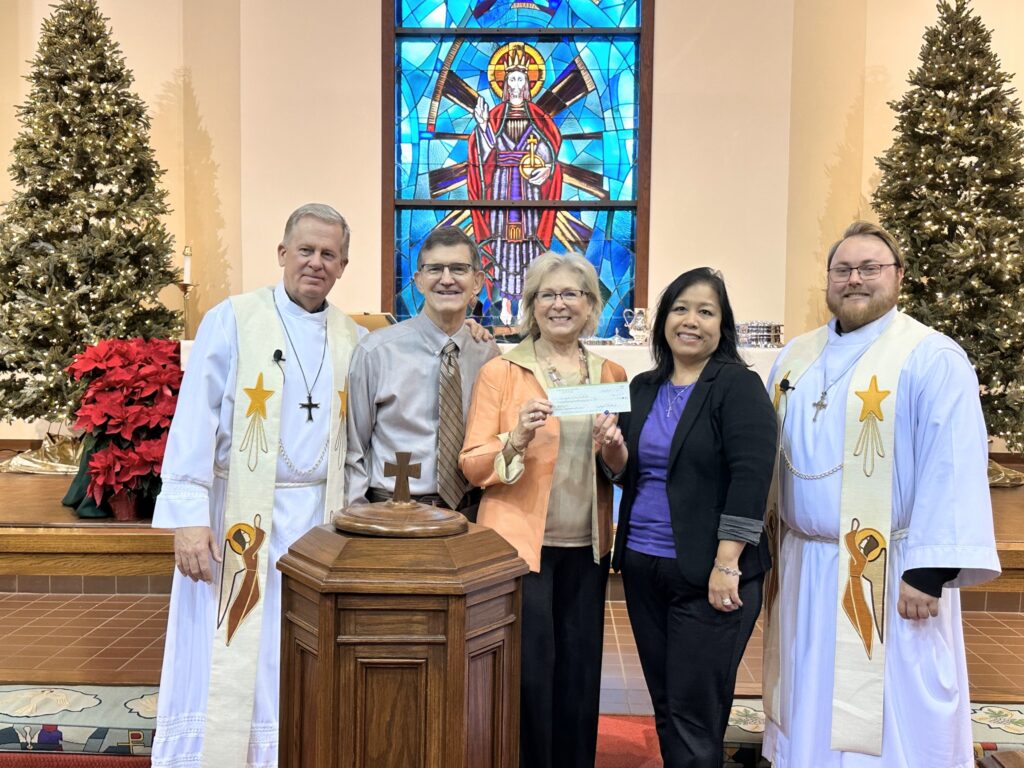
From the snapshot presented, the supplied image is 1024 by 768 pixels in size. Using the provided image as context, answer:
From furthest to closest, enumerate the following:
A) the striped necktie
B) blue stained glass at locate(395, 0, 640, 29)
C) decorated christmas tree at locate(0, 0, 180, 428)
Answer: blue stained glass at locate(395, 0, 640, 29), decorated christmas tree at locate(0, 0, 180, 428), the striped necktie

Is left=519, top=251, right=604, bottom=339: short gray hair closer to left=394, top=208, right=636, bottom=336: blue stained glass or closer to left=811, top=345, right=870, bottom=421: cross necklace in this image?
left=811, top=345, right=870, bottom=421: cross necklace

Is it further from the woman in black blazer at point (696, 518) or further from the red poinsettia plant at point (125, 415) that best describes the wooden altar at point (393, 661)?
the red poinsettia plant at point (125, 415)

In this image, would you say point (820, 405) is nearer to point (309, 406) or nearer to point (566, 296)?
point (566, 296)

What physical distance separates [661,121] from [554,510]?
5.58 meters

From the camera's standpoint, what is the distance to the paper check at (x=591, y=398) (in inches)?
80.7

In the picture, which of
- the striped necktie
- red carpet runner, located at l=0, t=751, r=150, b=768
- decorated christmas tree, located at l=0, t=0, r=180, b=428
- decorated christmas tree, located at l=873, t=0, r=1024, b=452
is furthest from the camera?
decorated christmas tree, located at l=0, t=0, r=180, b=428

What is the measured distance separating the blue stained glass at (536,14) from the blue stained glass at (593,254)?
157 cm

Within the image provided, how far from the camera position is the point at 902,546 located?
2.28 meters

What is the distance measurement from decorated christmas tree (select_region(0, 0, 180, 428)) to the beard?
553 cm

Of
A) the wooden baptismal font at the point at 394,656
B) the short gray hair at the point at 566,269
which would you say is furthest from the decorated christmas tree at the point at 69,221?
the wooden baptismal font at the point at 394,656

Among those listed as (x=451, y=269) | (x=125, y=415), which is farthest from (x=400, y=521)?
(x=125, y=415)

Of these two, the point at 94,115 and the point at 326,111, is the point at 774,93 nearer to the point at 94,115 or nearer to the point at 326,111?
the point at 326,111

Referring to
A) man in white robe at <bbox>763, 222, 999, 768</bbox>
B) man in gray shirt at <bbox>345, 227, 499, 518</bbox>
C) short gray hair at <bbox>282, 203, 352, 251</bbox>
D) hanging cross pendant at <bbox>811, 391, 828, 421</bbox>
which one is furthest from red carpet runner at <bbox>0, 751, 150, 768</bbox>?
hanging cross pendant at <bbox>811, 391, 828, 421</bbox>

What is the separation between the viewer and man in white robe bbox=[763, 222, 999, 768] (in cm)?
213
